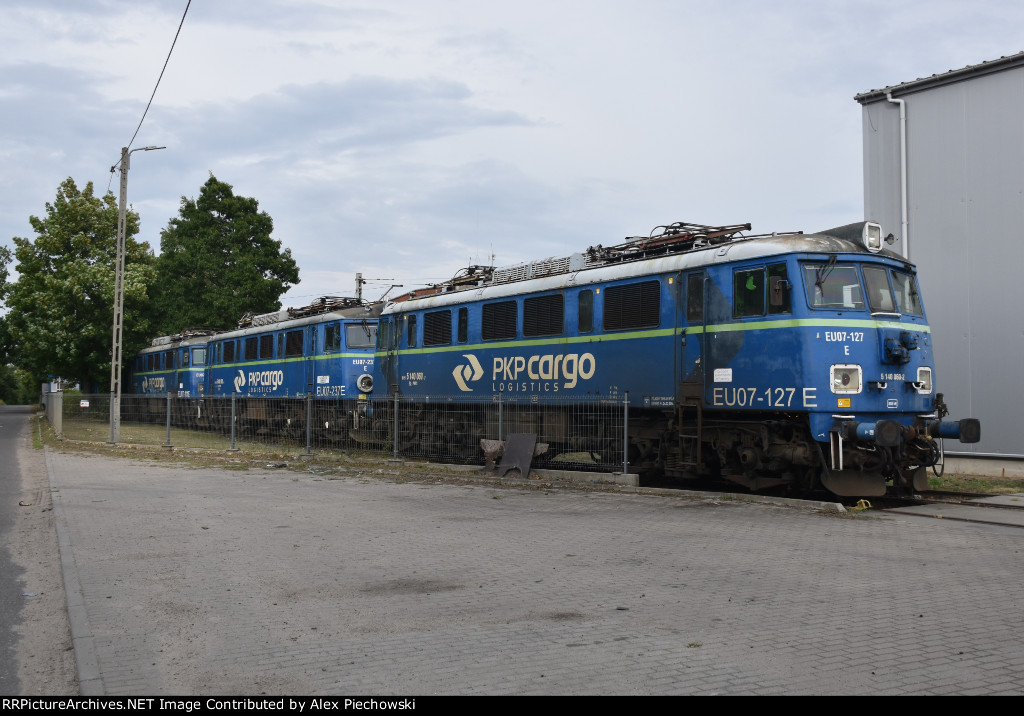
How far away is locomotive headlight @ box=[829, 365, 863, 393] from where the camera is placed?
12.0 metres

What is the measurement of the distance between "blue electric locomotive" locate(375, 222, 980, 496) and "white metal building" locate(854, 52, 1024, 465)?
11.7ft

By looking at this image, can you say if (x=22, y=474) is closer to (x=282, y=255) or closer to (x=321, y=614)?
(x=321, y=614)

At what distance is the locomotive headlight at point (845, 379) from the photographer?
12.0 m

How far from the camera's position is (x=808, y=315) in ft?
40.0

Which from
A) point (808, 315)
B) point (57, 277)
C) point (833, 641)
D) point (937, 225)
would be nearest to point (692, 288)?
point (808, 315)

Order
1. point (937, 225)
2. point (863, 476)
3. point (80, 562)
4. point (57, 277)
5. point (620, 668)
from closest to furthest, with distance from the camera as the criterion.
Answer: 1. point (620, 668)
2. point (80, 562)
3. point (863, 476)
4. point (937, 225)
5. point (57, 277)

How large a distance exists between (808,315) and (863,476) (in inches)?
90.2

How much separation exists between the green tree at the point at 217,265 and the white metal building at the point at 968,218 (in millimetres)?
35400

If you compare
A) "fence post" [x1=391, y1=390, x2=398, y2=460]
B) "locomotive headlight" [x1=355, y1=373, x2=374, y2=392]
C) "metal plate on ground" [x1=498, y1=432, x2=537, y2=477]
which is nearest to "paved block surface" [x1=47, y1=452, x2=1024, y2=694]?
"metal plate on ground" [x1=498, y1=432, x2=537, y2=477]

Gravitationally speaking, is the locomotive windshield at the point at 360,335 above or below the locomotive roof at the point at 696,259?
below

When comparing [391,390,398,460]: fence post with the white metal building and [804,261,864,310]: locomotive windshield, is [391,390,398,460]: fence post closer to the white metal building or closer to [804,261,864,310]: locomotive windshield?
[804,261,864,310]: locomotive windshield

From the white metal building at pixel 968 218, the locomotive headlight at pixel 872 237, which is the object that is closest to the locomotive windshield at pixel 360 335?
the white metal building at pixel 968 218

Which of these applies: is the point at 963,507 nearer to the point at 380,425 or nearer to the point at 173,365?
the point at 380,425

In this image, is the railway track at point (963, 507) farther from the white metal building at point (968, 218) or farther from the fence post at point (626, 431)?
the fence post at point (626, 431)
